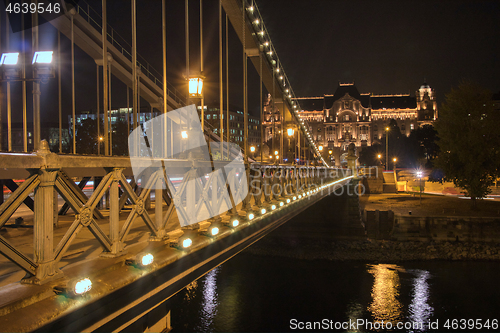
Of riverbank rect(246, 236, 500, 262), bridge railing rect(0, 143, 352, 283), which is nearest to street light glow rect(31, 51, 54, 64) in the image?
bridge railing rect(0, 143, 352, 283)

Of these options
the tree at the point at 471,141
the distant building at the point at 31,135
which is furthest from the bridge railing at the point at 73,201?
the tree at the point at 471,141

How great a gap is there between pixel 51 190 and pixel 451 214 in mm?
37976

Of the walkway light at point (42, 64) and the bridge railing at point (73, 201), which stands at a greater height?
the walkway light at point (42, 64)

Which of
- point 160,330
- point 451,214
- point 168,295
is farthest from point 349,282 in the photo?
point 168,295

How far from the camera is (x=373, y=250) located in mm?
33688

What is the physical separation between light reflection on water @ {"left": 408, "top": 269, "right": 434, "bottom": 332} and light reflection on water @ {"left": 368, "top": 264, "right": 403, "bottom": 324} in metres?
0.80

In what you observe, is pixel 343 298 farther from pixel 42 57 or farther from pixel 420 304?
pixel 42 57

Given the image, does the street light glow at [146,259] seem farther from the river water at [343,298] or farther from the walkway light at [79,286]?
the river water at [343,298]

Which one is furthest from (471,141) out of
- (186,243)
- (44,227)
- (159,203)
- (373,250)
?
(44,227)

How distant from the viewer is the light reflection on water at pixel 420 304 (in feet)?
72.8

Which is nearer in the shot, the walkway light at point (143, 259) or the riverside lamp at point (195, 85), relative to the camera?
the walkway light at point (143, 259)

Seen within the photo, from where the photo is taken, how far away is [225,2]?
1492cm

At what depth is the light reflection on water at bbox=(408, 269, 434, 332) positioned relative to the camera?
22203 mm

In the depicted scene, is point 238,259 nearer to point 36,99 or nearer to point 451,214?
point 451,214
